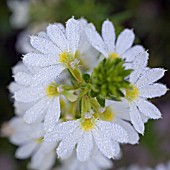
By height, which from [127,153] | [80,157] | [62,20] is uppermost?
[62,20]

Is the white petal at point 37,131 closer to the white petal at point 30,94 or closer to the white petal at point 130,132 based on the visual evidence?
the white petal at point 30,94

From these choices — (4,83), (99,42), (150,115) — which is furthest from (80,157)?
(4,83)

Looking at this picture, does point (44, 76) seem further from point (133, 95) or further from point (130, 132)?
point (130, 132)

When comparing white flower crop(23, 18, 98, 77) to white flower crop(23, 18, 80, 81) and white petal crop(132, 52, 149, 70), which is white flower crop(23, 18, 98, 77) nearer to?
white flower crop(23, 18, 80, 81)

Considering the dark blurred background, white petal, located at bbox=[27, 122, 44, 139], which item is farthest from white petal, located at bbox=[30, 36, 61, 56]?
the dark blurred background

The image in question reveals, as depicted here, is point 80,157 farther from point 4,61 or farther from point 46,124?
point 4,61

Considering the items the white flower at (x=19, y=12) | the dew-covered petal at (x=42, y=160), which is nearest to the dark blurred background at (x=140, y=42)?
the white flower at (x=19, y=12)

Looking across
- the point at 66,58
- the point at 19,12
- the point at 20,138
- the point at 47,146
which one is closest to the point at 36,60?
the point at 66,58
